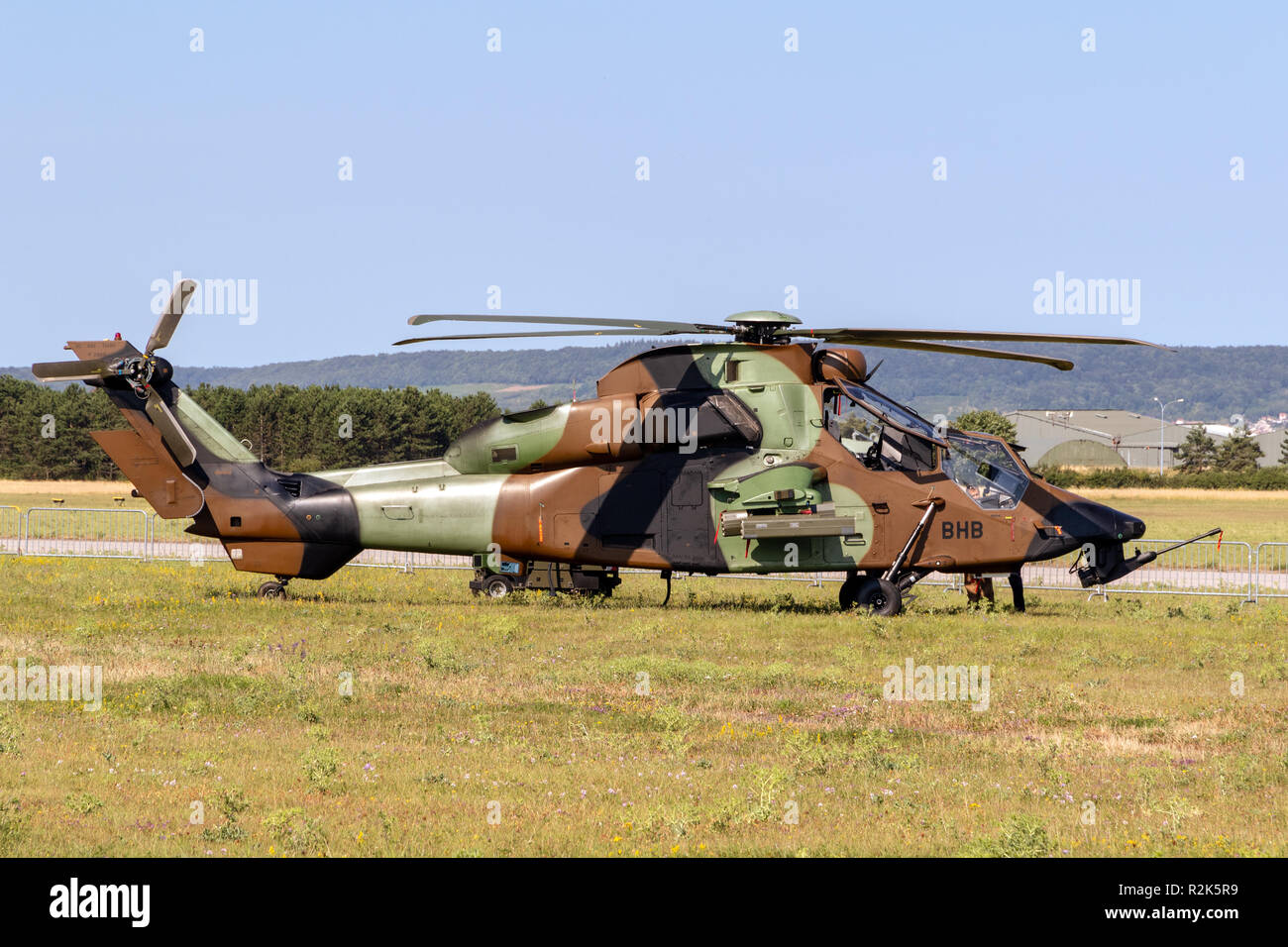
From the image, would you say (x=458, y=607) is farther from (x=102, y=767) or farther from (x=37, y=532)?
(x=37, y=532)

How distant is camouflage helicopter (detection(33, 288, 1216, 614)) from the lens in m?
21.4

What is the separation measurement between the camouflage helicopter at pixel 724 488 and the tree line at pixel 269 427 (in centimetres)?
8470

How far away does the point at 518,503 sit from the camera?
877 inches

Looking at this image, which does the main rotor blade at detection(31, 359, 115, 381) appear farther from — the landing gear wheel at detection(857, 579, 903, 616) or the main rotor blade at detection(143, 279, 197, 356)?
the landing gear wheel at detection(857, 579, 903, 616)

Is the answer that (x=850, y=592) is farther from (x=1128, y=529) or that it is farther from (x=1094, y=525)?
(x=1128, y=529)

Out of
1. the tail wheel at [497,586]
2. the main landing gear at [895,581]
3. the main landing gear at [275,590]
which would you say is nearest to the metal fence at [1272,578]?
the main landing gear at [895,581]

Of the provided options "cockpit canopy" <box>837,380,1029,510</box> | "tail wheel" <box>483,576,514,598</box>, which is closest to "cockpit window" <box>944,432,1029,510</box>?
"cockpit canopy" <box>837,380,1029,510</box>

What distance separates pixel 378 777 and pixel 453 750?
1.18 metres

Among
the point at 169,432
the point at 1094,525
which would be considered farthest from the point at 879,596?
the point at 169,432

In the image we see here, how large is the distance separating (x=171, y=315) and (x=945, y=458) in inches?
531

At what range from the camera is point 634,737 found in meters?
12.4

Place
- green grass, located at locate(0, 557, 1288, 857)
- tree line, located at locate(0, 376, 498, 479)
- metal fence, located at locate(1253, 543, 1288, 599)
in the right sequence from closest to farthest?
green grass, located at locate(0, 557, 1288, 857)
metal fence, located at locate(1253, 543, 1288, 599)
tree line, located at locate(0, 376, 498, 479)
